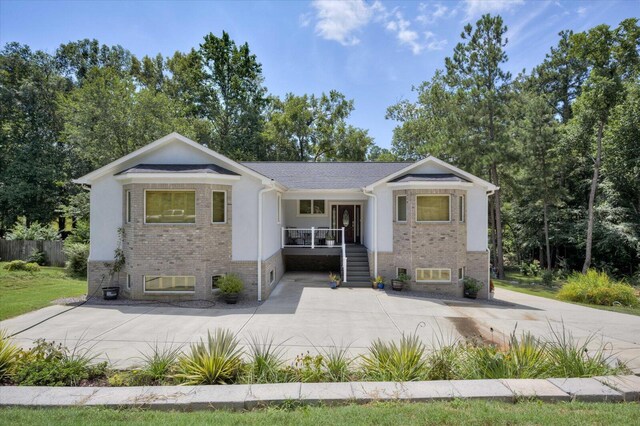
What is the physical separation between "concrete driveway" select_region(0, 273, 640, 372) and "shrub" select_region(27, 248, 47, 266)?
1214 centimetres

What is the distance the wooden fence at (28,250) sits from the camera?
68.3 ft

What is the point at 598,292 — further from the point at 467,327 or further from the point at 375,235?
the point at 375,235

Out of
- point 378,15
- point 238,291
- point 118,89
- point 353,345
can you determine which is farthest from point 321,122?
point 353,345

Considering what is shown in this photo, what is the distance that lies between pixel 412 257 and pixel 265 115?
29140 mm

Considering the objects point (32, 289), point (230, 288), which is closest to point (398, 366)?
point (230, 288)

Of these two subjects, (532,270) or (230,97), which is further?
(230,97)

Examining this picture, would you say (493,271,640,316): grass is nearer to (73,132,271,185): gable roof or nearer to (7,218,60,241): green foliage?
(73,132,271,185): gable roof

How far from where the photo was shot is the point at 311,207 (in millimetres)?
20266

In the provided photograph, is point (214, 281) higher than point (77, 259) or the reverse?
the reverse

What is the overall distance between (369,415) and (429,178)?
12247 mm

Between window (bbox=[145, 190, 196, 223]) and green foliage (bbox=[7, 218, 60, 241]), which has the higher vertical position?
window (bbox=[145, 190, 196, 223])

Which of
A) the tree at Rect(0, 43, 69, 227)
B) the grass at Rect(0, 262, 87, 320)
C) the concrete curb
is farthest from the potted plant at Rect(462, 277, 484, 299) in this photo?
the tree at Rect(0, 43, 69, 227)

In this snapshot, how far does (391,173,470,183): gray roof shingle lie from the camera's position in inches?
585

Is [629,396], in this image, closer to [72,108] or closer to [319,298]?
[319,298]
